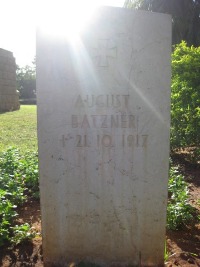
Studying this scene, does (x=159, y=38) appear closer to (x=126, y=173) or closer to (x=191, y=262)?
(x=126, y=173)

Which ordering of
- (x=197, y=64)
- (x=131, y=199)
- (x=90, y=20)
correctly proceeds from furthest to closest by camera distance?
(x=197, y=64) → (x=131, y=199) → (x=90, y=20)

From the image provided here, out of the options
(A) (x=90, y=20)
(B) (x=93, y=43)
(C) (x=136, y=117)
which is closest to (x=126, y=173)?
(C) (x=136, y=117)

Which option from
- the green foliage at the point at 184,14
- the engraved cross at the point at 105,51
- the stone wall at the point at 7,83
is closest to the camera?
the engraved cross at the point at 105,51

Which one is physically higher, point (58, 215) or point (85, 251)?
point (58, 215)

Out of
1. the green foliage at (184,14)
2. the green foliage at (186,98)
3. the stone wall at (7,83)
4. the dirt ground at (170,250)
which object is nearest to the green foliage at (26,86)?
the stone wall at (7,83)

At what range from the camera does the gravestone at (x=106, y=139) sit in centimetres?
261

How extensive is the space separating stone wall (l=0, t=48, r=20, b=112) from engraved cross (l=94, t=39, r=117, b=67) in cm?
2057

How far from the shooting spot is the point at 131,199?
2.77 m

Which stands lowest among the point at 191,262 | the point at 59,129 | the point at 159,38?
the point at 191,262

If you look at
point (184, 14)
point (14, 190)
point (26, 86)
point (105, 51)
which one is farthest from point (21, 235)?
point (26, 86)

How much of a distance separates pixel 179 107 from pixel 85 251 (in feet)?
16.1

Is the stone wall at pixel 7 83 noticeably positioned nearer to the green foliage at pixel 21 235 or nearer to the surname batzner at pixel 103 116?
the green foliage at pixel 21 235

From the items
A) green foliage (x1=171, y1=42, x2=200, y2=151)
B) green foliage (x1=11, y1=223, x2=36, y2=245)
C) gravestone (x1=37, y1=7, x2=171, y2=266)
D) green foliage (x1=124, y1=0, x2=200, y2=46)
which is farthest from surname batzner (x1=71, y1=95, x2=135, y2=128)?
green foliage (x1=124, y1=0, x2=200, y2=46)

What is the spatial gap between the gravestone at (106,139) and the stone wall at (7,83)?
67.0 ft
